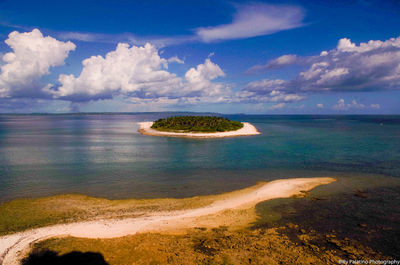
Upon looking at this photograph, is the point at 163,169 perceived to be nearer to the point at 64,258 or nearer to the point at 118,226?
the point at 118,226

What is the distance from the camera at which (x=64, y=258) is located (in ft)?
51.2

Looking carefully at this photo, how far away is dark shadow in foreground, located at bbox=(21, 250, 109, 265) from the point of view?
15195 millimetres

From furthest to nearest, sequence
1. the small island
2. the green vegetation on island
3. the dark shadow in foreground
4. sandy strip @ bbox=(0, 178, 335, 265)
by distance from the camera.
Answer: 1. the green vegetation on island
2. the small island
3. sandy strip @ bbox=(0, 178, 335, 265)
4. the dark shadow in foreground

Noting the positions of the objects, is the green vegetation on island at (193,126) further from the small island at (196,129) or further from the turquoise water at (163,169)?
the turquoise water at (163,169)

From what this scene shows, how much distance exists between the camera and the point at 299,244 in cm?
1716

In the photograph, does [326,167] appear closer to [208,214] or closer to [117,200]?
[208,214]

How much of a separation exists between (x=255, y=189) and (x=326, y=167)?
19.0m

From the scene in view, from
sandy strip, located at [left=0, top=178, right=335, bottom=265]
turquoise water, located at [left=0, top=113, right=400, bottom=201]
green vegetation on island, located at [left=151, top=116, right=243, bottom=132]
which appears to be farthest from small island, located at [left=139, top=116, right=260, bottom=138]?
sandy strip, located at [left=0, top=178, right=335, bottom=265]

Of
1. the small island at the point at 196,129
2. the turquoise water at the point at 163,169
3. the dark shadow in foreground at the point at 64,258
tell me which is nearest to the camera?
the dark shadow in foreground at the point at 64,258

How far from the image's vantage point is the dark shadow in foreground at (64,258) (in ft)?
49.9

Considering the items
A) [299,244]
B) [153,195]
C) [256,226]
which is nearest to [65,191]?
[153,195]

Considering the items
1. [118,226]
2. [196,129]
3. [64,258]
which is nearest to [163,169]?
[118,226]

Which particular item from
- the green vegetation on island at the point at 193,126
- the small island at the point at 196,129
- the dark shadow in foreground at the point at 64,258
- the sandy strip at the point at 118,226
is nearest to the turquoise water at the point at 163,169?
the sandy strip at the point at 118,226

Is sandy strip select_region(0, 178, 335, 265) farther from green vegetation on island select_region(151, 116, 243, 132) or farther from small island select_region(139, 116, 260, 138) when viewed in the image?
green vegetation on island select_region(151, 116, 243, 132)
